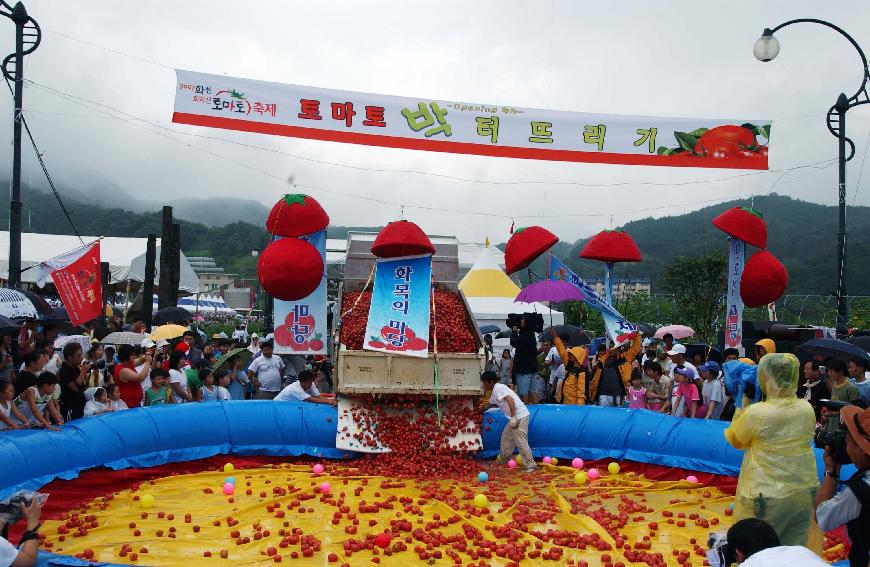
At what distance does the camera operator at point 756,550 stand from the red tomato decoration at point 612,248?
9139 millimetres

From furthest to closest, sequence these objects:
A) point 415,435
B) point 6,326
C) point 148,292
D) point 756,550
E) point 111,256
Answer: point 111,256
point 148,292
point 415,435
point 6,326
point 756,550

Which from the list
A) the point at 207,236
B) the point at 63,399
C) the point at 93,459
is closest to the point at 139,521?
the point at 93,459

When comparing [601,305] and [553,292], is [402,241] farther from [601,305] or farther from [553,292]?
[601,305]

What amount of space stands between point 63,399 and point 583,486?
634 centimetres

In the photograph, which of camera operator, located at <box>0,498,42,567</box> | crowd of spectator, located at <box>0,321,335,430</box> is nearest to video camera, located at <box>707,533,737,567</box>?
Answer: camera operator, located at <box>0,498,42,567</box>

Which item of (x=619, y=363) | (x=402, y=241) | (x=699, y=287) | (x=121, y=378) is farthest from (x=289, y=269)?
(x=699, y=287)

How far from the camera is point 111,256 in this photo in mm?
30594

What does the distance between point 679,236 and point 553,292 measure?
54.7 meters

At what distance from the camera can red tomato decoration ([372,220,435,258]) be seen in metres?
10.4

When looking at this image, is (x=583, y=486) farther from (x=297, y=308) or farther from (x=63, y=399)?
(x=63, y=399)

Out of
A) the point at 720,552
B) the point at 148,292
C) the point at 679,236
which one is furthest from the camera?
the point at 679,236

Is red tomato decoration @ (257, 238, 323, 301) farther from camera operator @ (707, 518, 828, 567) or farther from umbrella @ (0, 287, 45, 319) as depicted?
camera operator @ (707, 518, 828, 567)

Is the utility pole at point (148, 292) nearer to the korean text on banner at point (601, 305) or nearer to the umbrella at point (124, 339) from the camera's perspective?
the umbrella at point (124, 339)

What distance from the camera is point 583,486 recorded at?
29.4 feet
